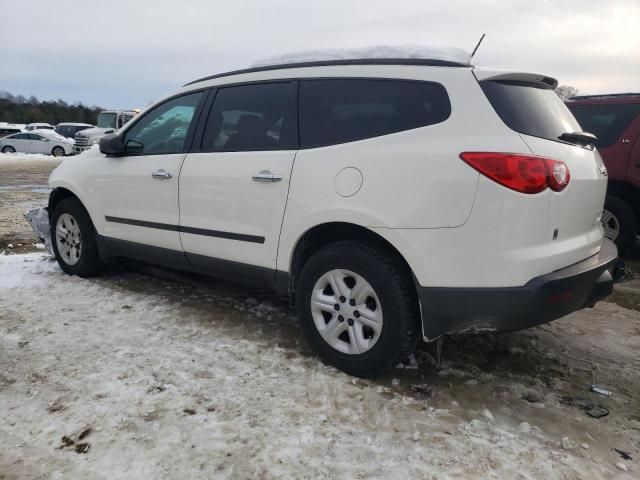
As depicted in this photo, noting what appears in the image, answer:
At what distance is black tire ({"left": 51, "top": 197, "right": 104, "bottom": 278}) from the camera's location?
15.6ft

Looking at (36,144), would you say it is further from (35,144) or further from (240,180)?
(240,180)

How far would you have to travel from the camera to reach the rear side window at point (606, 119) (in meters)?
5.97

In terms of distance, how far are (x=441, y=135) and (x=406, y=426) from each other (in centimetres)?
147

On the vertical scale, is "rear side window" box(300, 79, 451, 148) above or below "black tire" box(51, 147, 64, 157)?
above

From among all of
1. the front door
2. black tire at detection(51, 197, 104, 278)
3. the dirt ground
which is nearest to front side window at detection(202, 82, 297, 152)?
the front door

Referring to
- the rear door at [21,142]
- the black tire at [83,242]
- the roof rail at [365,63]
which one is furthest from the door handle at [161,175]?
the rear door at [21,142]

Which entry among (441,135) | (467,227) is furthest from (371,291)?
(441,135)

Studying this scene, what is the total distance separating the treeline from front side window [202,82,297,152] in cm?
6355

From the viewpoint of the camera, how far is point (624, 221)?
5867mm

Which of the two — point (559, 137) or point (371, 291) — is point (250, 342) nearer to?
point (371, 291)

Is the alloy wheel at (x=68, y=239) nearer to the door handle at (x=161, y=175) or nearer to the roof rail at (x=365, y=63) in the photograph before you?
the door handle at (x=161, y=175)

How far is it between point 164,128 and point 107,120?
2375 cm

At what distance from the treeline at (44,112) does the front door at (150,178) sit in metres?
62.7

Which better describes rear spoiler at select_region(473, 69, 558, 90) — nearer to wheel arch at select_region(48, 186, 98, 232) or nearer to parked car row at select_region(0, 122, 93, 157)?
wheel arch at select_region(48, 186, 98, 232)
